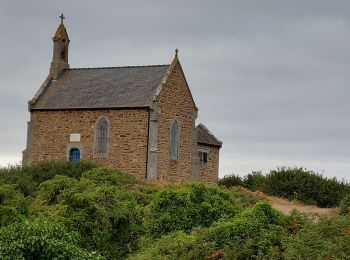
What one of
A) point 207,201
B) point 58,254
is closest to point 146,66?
point 207,201

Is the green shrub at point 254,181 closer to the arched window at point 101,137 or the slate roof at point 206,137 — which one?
the slate roof at point 206,137

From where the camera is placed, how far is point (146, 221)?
27.0m

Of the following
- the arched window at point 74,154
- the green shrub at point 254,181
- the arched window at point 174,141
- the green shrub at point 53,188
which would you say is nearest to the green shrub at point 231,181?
the green shrub at point 254,181

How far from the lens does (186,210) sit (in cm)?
2722

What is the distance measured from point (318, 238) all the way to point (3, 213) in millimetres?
10166

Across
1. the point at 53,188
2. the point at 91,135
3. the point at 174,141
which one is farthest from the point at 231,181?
the point at 53,188

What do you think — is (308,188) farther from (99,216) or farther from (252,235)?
(252,235)

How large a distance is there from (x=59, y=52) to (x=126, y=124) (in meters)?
9.25

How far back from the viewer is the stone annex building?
45.7m

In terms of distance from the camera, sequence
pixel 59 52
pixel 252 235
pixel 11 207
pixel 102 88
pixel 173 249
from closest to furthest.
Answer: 1. pixel 252 235
2. pixel 173 249
3. pixel 11 207
4. pixel 102 88
5. pixel 59 52

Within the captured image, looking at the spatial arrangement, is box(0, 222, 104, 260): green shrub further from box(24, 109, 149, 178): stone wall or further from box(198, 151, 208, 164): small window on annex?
box(198, 151, 208, 164): small window on annex

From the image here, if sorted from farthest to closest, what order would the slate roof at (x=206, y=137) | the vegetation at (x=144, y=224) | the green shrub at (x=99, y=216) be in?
the slate roof at (x=206, y=137)
the green shrub at (x=99, y=216)
the vegetation at (x=144, y=224)

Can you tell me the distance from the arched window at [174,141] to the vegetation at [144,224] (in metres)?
9.69

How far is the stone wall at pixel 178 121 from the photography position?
152ft
